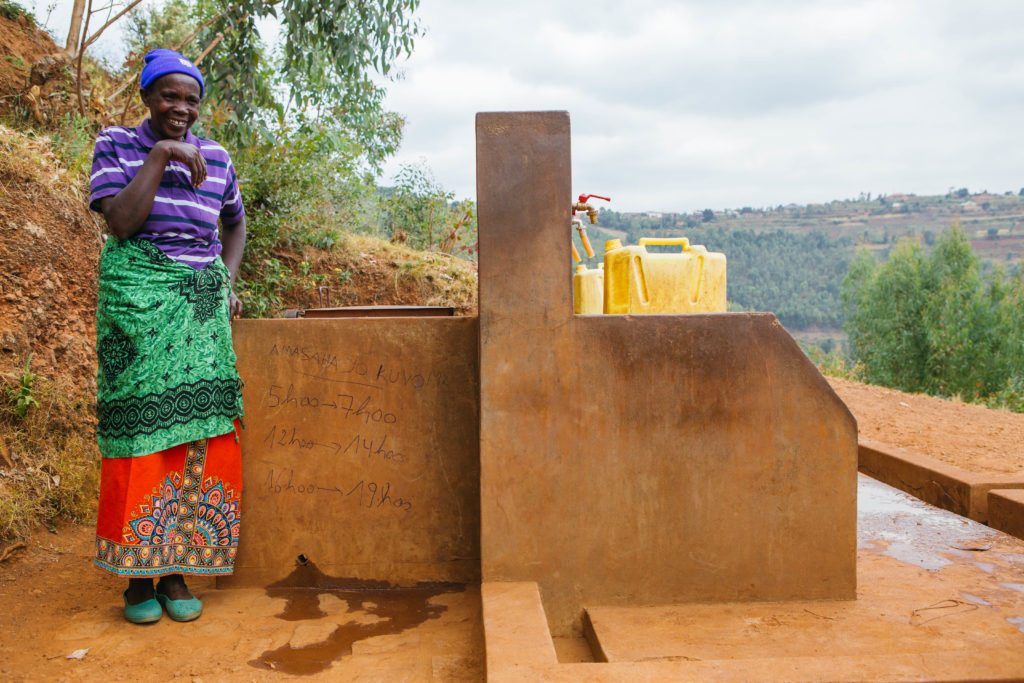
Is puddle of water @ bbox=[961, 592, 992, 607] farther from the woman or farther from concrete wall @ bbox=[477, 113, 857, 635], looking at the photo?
the woman

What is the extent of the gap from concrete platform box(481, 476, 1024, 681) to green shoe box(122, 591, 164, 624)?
46.1 inches

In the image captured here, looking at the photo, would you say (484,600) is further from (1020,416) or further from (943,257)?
(943,257)

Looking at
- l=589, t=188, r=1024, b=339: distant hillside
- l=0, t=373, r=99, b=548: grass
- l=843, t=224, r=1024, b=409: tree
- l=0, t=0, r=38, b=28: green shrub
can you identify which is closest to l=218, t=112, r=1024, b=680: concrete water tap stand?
l=0, t=373, r=99, b=548: grass

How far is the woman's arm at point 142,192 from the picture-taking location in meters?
2.52

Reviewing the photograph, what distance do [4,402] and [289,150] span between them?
4.37m

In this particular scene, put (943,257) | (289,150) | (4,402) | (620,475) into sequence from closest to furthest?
1. (620,475)
2. (4,402)
3. (289,150)
4. (943,257)

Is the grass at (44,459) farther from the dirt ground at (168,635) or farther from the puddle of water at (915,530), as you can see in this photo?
the puddle of water at (915,530)

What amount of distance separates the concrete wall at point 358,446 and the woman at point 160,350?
0.23 metres

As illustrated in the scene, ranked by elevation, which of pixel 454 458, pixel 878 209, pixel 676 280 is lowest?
pixel 454 458

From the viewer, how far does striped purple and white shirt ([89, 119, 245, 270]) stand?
260 cm

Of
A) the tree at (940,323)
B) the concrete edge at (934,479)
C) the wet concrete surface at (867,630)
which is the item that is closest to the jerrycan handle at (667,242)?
the wet concrete surface at (867,630)

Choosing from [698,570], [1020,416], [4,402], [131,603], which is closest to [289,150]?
[4,402]

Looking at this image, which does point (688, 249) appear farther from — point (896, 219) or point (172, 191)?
point (896, 219)

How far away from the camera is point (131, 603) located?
8.82 ft
